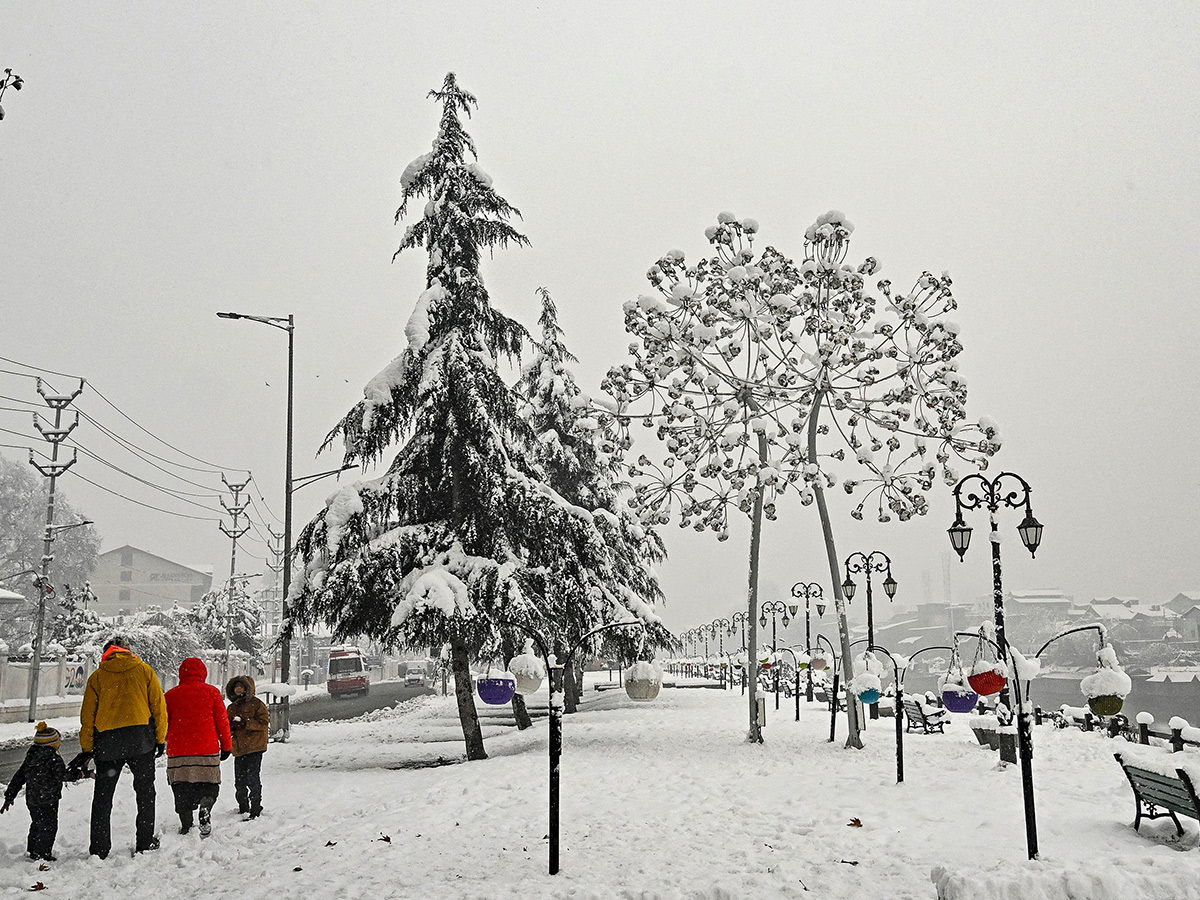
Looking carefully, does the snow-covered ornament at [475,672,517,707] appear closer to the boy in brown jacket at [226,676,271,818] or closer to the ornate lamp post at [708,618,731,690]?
the boy in brown jacket at [226,676,271,818]

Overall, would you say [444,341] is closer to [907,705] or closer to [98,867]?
[98,867]

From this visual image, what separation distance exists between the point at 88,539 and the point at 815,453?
221 feet

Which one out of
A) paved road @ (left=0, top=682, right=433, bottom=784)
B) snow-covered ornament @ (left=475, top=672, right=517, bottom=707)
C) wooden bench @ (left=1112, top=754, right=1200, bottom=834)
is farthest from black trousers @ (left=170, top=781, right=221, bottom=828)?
wooden bench @ (left=1112, top=754, right=1200, bottom=834)

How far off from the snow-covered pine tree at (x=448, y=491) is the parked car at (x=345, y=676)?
3628 centimetres

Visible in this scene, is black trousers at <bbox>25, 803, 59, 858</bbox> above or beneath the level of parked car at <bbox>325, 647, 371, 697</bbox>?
above

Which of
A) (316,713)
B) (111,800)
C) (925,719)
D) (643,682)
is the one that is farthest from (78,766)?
(316,713)

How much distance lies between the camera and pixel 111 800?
327 inches

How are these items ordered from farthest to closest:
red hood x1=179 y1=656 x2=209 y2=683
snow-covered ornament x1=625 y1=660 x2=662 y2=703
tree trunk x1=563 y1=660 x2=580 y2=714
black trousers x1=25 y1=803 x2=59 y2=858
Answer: tree trunk x1=563 y1=660 x2=580 y2=714 → snow-covered ornament x1=625 y1=660 x2=662 y2=703 → red hood x1=179 y1=656 x2=209 y2=683 → black trousers x1=25 y1=803 x2=59 y2=858

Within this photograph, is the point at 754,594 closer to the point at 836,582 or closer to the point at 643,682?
the point at 836,582

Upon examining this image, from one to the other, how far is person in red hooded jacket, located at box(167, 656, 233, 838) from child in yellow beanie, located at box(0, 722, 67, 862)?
3.38 feet

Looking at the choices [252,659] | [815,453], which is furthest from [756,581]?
[252,659]

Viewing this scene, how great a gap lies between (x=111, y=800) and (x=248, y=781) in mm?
1840

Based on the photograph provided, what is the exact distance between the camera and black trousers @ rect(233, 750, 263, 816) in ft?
32.7

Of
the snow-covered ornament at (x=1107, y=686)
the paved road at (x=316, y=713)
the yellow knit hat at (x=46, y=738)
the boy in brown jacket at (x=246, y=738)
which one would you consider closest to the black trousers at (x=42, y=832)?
the yellow knit hat at (x=46, y=738)
